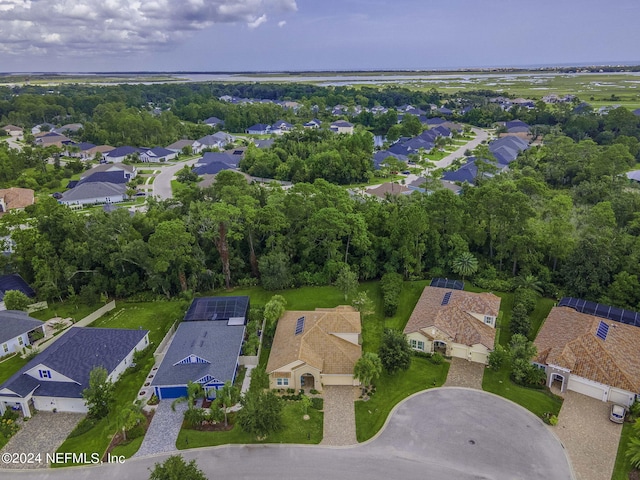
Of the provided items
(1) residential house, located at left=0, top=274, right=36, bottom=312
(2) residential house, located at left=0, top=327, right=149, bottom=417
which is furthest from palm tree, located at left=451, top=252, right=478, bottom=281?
(1) residential house, located at left=0, top=274, right=36, bottom=312

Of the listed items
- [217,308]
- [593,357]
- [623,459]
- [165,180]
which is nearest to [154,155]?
[165,180]

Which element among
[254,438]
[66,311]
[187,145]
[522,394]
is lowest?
[254,438]

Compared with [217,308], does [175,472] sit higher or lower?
lower

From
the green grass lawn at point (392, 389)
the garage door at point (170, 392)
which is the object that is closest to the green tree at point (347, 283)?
the green grass lawn at point (392, 389)

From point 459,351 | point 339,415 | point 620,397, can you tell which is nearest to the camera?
point 339,415

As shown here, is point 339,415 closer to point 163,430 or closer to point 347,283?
point 163,430

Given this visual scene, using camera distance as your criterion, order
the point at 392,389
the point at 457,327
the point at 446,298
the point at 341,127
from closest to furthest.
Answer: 1. the point at 392,389
2. the point at 457,327
3. the point at 446,298
4. the point at 341,127

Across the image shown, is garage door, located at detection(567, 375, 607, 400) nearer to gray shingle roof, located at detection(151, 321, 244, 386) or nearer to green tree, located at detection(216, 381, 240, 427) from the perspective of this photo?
green tree, located at detection(216, 381, 240, 427)

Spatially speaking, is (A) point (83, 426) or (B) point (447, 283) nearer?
(A) point (83, 426)
